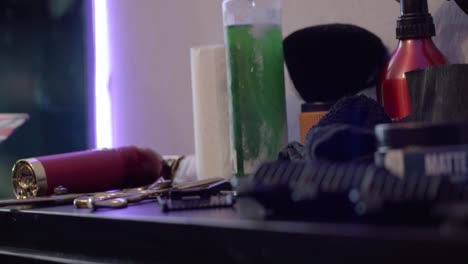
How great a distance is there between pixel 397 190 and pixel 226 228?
80 millimetres

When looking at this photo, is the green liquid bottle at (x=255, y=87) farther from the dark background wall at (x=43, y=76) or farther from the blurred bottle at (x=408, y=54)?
the dark background wall at (x=43, y=76)

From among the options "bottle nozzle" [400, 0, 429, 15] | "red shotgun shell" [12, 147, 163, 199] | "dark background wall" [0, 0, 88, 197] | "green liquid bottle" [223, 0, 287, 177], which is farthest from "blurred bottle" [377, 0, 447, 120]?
"dark background wall" [0, 0, 88, 197]

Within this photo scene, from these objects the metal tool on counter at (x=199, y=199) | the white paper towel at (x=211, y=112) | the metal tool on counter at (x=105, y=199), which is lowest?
the metal tool on counter at (x=105, y=199)

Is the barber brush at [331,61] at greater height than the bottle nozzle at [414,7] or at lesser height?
lesser

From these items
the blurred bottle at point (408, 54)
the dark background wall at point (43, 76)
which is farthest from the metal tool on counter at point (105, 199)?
the dark background wall at point (43, 76)

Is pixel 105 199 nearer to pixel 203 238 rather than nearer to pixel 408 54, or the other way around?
pixel 203 238

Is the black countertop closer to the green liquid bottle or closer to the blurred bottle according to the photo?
the green liquid bottle

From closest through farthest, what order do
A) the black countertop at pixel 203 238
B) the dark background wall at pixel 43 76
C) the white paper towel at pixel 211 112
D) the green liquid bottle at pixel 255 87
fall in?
1. the black countertop at pixel 203 238
2. the green liquid bottle at pixel 255 87
3. the white paper towel at pixel 211 112
4. the dark background wall at pixel 43 76

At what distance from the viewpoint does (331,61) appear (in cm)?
66

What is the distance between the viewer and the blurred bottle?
0.59m

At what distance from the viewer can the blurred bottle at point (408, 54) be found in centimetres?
59

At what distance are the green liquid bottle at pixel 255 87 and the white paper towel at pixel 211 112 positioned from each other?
0.09m

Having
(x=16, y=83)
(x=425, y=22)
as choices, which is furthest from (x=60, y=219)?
(x=16, y=83)

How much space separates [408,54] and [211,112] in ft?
0.60
